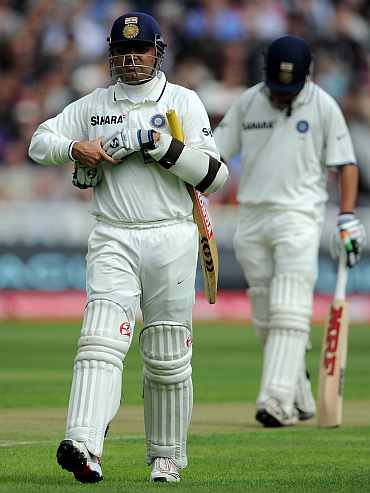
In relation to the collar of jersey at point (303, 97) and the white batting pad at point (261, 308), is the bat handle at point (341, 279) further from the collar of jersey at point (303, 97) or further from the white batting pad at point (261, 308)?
the collar of jersey at point (303, 97)

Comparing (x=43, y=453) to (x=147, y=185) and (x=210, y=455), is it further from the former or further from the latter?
(x=147, y=185)

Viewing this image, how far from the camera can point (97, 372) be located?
4.96 meters

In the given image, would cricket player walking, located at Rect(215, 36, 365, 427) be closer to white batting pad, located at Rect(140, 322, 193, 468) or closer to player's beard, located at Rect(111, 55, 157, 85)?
white batting pad, located at Rect(140, 322, 193, 468)

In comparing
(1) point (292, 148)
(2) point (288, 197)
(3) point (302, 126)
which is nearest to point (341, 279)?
(2) point (288, 197)

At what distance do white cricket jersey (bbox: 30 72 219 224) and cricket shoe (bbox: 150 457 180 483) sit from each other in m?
0.90

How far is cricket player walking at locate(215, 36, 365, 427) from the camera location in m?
7.71

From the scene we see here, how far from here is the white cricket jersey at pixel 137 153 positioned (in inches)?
203

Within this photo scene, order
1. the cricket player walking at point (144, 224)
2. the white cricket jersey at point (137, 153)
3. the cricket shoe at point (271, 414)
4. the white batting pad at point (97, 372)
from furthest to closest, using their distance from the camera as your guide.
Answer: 1. the cricket shoe at point (271, 414)
2. the white cricket jersey at point (137, 153)
3. the cricket player walking at point (144, 224)
4. the white batting pad at point (97, 372)

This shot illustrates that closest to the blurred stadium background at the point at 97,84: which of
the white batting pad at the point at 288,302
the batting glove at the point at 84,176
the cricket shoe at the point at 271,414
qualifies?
the white batting pad at the point at 288,302

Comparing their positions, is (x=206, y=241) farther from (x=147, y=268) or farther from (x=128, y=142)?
(x=128, y=142)

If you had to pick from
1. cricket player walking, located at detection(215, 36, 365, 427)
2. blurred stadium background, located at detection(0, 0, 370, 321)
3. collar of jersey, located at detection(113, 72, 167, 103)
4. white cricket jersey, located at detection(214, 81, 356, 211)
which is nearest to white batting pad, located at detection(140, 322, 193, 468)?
Result: collar of jersey, located at detection(113, 72, 167, 103)

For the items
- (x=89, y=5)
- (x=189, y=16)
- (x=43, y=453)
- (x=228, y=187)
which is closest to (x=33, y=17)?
(x=89, y=5)

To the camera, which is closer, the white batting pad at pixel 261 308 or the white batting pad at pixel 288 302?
the white batting pad at pixel 288 302

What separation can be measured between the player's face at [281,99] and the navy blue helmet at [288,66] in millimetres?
32
